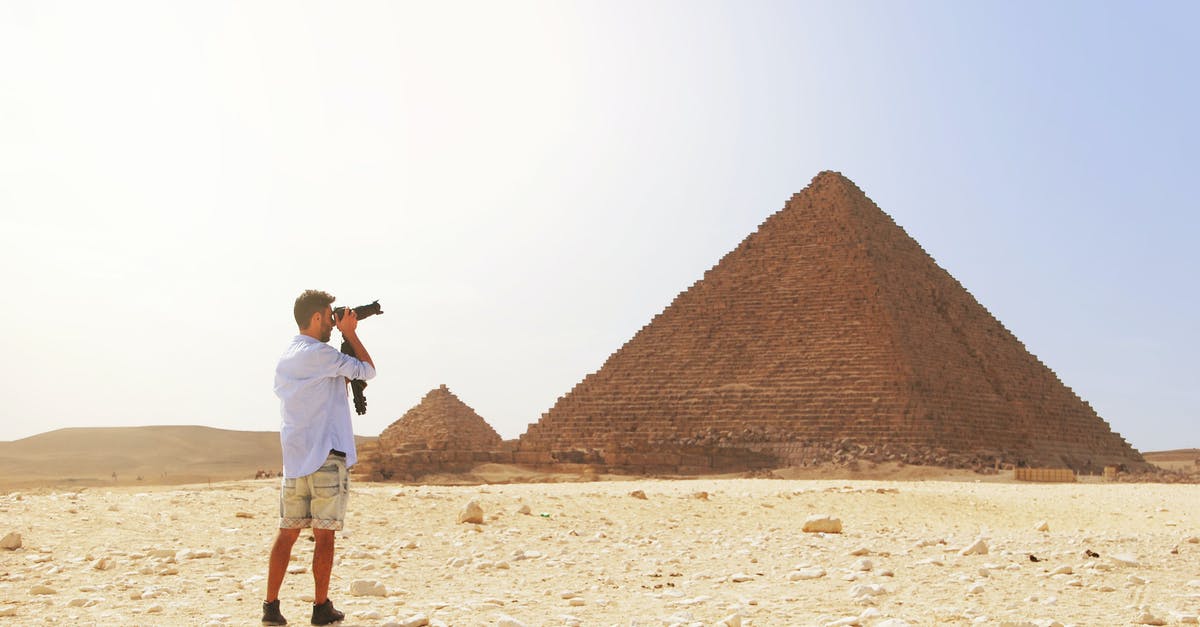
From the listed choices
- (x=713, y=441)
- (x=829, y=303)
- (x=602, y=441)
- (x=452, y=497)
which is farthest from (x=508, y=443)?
(x=452, y=497)

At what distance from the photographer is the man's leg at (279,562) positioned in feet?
15.3

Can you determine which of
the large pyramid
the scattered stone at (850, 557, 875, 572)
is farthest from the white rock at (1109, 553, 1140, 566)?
the large pyramid

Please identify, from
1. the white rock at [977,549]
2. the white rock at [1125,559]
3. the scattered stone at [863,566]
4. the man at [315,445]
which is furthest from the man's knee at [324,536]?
the white rock at [1125,559]

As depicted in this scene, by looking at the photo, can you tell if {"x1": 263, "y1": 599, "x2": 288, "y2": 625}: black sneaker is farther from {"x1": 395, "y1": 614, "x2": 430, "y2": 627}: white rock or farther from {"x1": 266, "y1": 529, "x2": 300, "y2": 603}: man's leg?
{"x1": 395, "y1": 614, "x2": 430, "y2": 627}: white rock

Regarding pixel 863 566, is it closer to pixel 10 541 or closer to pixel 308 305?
pixel 308 305

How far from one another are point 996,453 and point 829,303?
9.58m

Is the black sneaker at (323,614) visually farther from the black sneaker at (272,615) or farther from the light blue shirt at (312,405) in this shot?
the light blue shirt at (312,405)

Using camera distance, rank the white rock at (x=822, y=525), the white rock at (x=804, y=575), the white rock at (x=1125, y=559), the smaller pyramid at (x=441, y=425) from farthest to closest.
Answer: the smaller pyramid at (x=441, y=425)
the white rock at (x=822, y=525)
the white rock at (x=1125, y=559)
the white rock at (x=804, y=575)

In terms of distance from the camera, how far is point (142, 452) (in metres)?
59.4

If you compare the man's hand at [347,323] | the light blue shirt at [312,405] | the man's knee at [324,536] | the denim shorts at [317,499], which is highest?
the man's hand at [347,323]

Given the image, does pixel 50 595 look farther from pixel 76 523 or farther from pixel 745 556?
pixel 745 556

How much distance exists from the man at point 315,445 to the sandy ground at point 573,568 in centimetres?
35

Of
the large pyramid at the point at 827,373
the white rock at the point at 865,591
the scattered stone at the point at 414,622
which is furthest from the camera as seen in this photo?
the large pyramid at the point at 827,373

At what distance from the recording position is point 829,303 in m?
43.9
